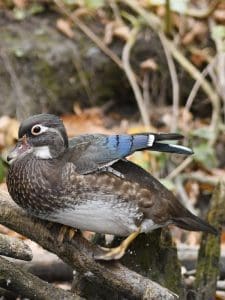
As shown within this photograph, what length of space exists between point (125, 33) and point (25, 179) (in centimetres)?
365

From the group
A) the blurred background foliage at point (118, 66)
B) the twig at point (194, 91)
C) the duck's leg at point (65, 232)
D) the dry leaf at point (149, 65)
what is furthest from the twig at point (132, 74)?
the duck's leg at point (65, 232)

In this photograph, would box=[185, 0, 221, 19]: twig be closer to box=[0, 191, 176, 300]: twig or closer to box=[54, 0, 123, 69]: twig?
box=[54, 0, 123, 69]: twig

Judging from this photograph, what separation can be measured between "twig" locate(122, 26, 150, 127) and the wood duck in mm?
2872

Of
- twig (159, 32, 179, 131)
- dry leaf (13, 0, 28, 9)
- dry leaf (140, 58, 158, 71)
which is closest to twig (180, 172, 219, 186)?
twig (159, 32, 179, 131)

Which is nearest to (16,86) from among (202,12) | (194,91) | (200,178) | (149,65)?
(149,65)

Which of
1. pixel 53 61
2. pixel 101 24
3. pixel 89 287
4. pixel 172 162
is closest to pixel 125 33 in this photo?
pixel 101 24

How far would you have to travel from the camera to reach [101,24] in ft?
22.8

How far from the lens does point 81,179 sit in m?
3.33

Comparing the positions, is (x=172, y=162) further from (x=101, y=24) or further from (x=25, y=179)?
(x=25, y=179)

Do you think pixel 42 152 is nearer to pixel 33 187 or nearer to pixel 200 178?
pixel 33 187

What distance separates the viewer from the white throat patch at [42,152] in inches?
134

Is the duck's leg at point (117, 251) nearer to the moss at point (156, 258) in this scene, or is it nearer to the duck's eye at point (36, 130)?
the moss at point (156, 258)

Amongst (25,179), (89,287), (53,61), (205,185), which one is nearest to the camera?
(25,179)

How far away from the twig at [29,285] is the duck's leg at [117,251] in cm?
24
